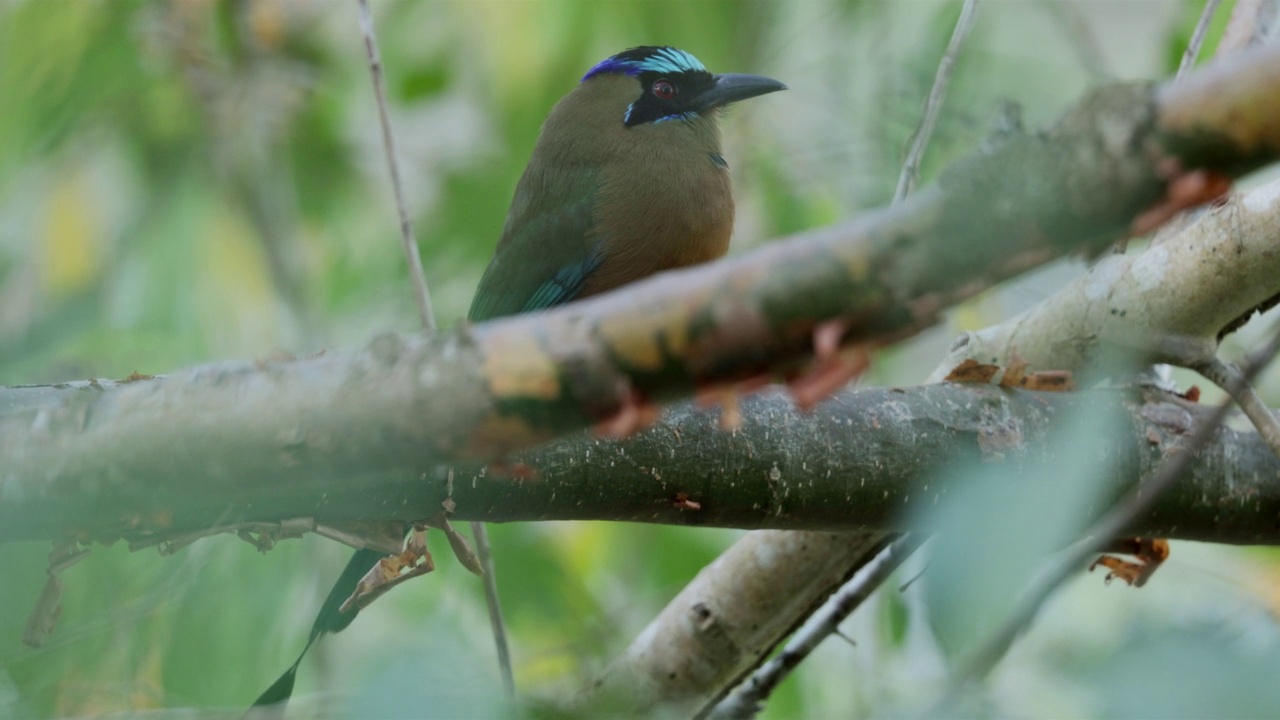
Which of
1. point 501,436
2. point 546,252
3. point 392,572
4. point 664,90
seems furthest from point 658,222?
point 501,436

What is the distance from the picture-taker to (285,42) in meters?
4.89

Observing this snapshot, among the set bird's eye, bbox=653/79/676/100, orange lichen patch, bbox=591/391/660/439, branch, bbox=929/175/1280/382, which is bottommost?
branch, bbox=929/175/1280/382

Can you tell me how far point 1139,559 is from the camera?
8.77 feet

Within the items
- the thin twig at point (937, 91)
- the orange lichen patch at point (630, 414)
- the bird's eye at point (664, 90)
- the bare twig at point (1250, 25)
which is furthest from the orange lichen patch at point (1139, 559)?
the bird's eye at point (664, 90)

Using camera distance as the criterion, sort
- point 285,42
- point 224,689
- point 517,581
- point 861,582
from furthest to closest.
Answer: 1. point 285,42
2. point 517,581
3. point 861,582
4. point 224,689

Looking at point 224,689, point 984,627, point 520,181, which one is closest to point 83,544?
point 224,689

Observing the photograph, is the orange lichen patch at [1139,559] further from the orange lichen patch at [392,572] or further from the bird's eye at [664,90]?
the bird's eye at [664,90]

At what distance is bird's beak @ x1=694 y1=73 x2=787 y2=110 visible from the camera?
3.72 metres

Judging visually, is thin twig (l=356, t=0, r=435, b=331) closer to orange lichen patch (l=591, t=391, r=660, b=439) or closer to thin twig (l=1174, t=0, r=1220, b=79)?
orange lichen patch (l=591, t=391, r=660, b=439)

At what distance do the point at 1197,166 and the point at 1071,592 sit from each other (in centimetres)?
369

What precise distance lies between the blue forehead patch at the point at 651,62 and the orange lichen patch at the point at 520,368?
9.11 ft

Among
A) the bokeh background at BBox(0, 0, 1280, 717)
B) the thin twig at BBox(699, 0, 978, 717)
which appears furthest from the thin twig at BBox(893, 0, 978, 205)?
the bokeh background at BBox(0, 0, 1280, 717)

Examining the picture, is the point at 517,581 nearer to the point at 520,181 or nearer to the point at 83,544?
the point at 520,181

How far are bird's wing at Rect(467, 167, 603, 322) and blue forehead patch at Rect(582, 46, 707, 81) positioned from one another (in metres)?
0.47
